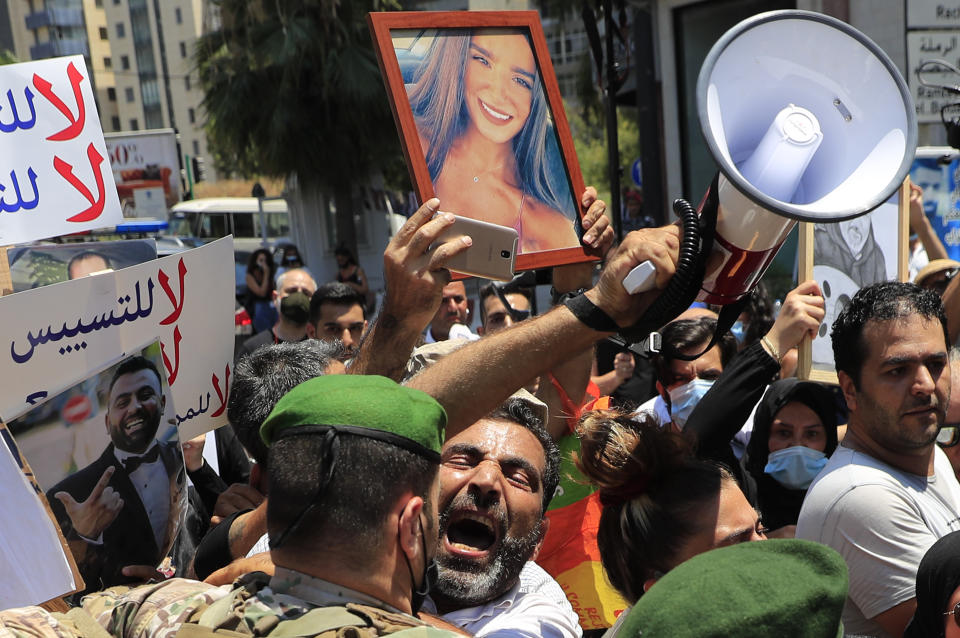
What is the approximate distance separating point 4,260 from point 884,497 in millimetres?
2476

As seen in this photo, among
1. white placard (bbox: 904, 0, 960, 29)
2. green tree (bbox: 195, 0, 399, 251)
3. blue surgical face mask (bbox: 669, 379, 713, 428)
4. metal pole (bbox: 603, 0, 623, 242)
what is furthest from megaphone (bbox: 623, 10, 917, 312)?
green tree (bbox: 195, 0, 399, 251)

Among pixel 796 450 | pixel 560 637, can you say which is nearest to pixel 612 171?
pixel 796 450

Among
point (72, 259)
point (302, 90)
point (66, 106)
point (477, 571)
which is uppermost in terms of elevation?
point (302, 90)

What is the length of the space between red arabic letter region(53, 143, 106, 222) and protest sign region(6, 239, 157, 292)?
0.16 m

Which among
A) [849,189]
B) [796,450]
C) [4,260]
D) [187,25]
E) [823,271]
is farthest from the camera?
[187,25]

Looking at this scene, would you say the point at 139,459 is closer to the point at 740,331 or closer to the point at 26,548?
the point at 26,548

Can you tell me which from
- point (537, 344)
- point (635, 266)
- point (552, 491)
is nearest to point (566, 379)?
point (552, 491)

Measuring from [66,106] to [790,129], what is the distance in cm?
244

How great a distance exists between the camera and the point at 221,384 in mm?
3107

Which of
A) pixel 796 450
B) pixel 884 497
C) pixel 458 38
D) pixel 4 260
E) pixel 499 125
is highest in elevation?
pixel 458 38

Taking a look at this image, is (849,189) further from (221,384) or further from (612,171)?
(612,171)

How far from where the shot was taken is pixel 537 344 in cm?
202

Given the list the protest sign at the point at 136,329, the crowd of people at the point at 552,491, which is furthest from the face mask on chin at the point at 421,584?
the protest sign at the point at 136,329

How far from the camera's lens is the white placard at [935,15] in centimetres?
921
